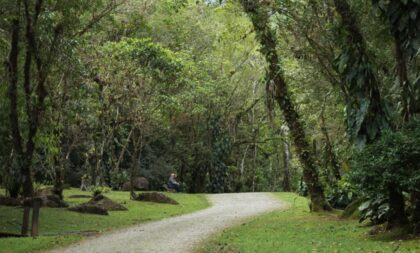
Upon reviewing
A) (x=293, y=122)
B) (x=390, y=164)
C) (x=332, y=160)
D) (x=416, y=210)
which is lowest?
(x=416, y=210)

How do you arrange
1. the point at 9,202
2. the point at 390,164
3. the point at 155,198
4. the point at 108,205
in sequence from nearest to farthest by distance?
the point at 390,164 < the point at 9,202 < the point at 108,205 < the point at 155,198

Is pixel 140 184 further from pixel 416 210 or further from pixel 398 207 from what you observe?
pixel 416 210

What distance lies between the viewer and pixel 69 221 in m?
16.9

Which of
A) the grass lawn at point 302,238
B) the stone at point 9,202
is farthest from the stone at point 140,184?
the grass lawn at point 302,238

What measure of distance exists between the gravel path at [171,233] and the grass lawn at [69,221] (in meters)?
0.72

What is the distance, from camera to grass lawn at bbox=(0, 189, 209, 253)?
12.7m

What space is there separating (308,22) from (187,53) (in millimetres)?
15363

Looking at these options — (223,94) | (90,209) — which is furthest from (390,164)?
(223,94)

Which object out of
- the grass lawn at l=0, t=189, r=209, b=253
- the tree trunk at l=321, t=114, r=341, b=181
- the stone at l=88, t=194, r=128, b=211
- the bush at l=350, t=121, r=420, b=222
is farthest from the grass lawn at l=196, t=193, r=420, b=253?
the stone at l=88, t=194, r=128, b=211

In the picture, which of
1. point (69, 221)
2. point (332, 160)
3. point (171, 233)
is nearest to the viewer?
point (171, 233)

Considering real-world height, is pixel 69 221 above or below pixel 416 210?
below

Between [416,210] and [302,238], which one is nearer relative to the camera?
[416,210]

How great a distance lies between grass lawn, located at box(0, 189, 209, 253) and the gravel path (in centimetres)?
72

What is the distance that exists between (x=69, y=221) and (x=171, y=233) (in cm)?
417
